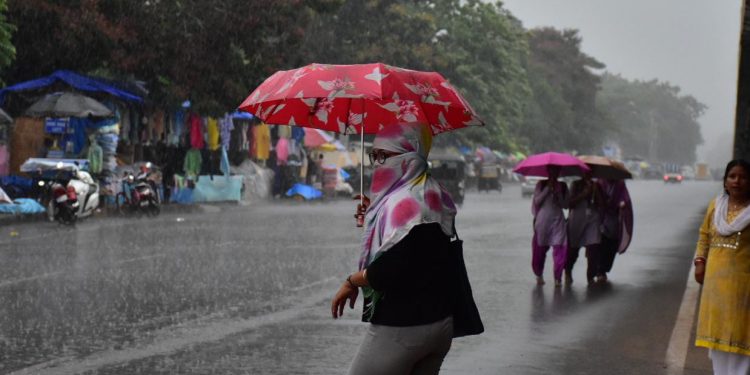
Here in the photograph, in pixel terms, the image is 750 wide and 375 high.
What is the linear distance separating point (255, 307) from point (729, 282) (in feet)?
18.4

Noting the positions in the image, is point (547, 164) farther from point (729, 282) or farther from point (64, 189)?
point (64, 189)

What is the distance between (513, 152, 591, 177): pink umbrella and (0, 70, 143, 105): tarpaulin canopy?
1664 centimetres

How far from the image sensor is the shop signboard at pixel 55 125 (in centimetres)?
2855

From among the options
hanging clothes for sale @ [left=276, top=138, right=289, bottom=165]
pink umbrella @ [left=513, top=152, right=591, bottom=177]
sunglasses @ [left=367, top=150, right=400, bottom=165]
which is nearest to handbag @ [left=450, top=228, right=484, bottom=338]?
sunglasses @ [left=367, top=150, right=400, bottom=165]

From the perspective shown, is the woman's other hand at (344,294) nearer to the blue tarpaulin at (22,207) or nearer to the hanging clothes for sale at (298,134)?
the blue tarpaulin at (22,207)

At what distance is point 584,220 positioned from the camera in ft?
49.4

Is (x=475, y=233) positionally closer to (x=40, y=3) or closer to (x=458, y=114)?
(x=40, y=3)

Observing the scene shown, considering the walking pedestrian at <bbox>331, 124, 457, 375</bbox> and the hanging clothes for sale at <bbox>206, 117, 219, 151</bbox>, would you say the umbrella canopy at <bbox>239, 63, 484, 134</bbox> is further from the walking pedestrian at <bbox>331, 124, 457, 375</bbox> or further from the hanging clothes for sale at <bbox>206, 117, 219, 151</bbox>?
the hanging clothes for sale at <bbox>206, 117, 219, 151</bbox>

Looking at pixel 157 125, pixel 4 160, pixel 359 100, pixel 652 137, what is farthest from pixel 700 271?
pixel 652 137

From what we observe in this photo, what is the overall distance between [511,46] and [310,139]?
3387 cm

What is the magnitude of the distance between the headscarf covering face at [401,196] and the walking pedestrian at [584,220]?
1037 centimetres

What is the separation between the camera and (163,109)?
3375cm

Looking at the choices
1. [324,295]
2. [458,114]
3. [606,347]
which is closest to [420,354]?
[458,114]

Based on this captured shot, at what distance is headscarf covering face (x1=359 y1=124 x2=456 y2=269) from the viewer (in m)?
4.57
